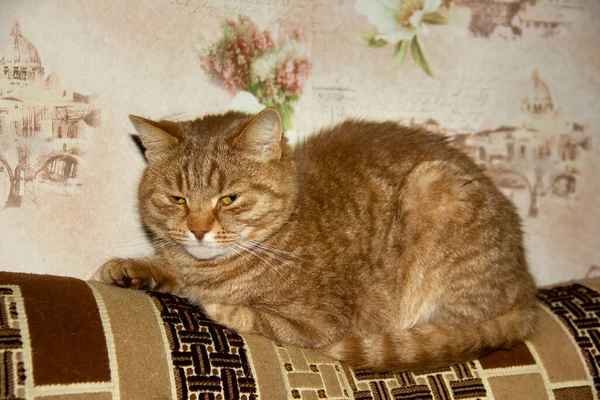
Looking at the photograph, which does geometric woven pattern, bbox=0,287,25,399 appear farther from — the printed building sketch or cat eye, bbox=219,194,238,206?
the printed building sketch

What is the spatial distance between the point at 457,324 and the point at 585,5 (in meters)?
1.91

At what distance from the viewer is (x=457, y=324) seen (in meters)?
1.94

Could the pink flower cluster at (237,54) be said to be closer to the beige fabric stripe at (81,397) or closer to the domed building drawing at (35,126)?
the domed building drawing at (35,126)

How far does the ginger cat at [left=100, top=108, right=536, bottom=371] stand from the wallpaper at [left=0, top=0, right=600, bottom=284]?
0.35m

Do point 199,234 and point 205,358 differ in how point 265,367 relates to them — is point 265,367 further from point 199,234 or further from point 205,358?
point 199,234

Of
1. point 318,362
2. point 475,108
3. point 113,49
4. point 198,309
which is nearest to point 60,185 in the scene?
point 113,49

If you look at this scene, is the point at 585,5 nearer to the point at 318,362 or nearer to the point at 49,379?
the point at 318,362

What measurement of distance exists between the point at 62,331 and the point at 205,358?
0.39 meters

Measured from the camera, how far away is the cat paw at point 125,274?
6.20ft

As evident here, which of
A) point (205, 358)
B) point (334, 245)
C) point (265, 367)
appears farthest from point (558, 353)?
point (205, 358)

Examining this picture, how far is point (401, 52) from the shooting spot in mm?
2588

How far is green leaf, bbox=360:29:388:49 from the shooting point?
252 centimetres

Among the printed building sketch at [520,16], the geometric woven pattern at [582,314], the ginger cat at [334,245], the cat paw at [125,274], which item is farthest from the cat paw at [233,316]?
the printed building sketch at [520,16]

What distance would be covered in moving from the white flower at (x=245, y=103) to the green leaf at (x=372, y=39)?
1.88 feet
